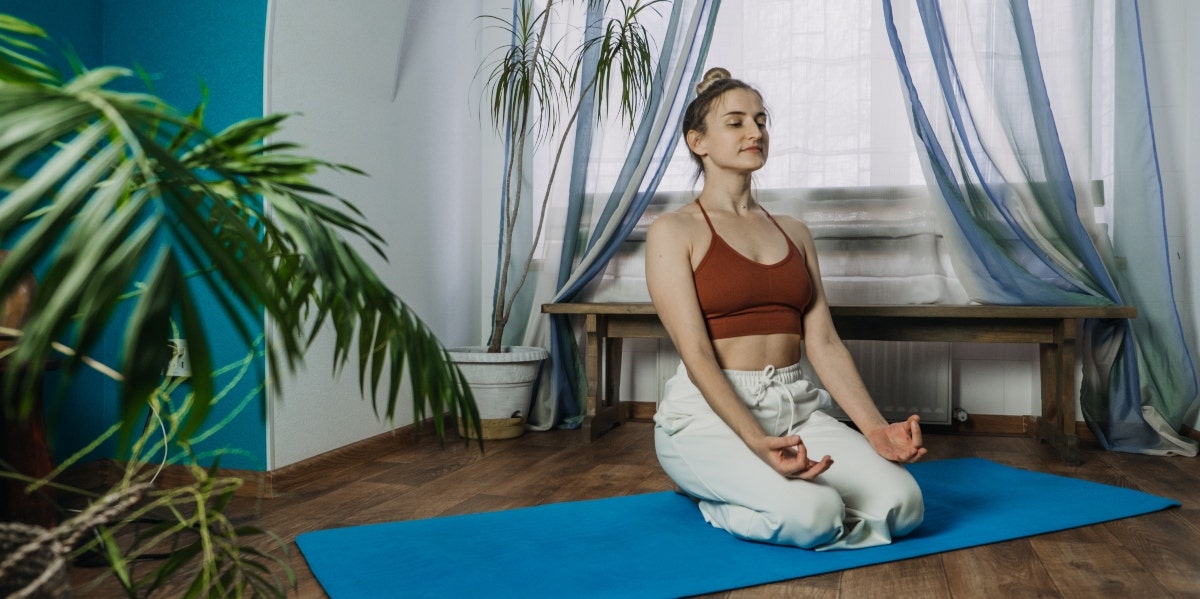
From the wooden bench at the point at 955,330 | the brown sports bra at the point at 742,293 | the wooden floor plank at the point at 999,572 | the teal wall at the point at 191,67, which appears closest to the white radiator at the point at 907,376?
the wooden bench at the point at 955,330

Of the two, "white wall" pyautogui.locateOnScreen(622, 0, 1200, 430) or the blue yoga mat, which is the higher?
"white wall" pyautogui.locateOnScreen(622, 0, 1200, 430)

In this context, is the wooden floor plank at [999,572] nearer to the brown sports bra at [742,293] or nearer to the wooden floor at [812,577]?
the wooden floor at [812,577]

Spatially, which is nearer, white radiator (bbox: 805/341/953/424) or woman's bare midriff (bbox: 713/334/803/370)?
woman's bare midriff (bbox: 713/334/803/370)

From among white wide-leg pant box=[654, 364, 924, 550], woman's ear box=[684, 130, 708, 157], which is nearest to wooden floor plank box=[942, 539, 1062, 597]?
white wide-leg pant box=[654, 364, 924, 550]

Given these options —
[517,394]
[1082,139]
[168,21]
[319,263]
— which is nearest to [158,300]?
[319,263]

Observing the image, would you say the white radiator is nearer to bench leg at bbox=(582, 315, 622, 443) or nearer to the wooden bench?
the wooden bench

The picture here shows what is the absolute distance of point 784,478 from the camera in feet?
5.70

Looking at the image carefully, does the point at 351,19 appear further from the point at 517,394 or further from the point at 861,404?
the point at 861,404

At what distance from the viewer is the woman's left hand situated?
67.7 inches

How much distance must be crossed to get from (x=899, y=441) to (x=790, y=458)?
258 mm

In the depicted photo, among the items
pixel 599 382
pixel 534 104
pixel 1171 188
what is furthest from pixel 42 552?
pixel 1171 188

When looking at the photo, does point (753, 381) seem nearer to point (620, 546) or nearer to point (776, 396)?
point (776, 396)

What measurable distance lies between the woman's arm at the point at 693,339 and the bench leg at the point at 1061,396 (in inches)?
52.8

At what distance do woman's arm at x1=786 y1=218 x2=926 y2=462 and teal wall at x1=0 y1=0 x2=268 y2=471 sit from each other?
4.64ft
